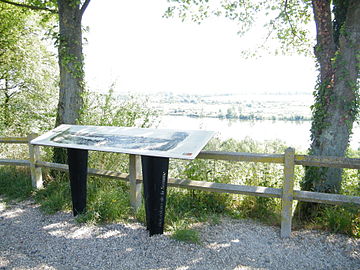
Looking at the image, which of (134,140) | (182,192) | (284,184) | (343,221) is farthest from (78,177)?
(343,221)

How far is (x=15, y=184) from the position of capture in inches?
253

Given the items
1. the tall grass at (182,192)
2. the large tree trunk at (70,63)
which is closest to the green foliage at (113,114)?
the tall grass at (182,192)

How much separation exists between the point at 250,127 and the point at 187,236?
14.6 ft

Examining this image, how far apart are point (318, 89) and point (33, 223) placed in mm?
5169

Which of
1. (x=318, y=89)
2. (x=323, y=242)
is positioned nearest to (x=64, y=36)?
(x=318, y=89)

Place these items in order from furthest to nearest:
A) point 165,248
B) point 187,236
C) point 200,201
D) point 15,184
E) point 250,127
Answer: point 250,127
point 15,184
point 200,201
point 187,236
point 165,248

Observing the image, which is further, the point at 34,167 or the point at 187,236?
the point at 34,167

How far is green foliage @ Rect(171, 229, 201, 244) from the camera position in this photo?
4023 mm

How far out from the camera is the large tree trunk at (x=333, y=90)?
4.53 meters

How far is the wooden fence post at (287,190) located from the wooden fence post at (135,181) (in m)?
2.30

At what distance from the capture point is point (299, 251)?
387 cm

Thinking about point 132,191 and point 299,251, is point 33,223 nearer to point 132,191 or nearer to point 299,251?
point 132,191

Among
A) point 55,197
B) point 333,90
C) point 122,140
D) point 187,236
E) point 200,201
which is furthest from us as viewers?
point 55,197

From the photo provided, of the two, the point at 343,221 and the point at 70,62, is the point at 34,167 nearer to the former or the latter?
the point at 70,62
